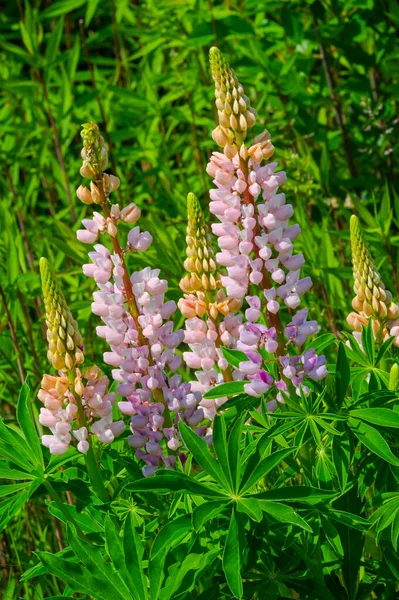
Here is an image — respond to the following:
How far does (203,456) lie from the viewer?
1656mm

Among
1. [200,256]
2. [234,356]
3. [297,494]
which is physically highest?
[200,256]

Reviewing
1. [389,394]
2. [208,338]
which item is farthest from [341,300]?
[389,394]

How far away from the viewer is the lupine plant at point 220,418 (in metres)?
1.70

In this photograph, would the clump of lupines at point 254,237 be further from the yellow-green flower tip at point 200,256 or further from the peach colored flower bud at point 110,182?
the peach colored flower bud at point 110,182

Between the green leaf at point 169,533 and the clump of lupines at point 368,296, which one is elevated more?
the clump of lupines at point 368,296

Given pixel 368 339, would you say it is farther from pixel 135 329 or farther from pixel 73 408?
pixel 73 408

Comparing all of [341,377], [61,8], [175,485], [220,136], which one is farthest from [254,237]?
[61,8]

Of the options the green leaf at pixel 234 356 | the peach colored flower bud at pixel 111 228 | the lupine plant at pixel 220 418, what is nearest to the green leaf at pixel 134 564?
the lupine plant at pixel 220 418

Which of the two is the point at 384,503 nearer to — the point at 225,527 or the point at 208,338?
the point at 225,527

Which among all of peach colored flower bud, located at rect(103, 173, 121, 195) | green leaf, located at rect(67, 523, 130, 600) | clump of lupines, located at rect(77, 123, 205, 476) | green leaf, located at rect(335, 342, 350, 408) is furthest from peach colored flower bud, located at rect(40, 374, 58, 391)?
green leaf, located at rect(335, 342, 350, 408)

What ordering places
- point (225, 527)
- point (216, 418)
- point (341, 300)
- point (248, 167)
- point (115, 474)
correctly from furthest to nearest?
point (341, 300)
point (115, 474)
point (248, 167)
point (225, 527)
point (216, 418)

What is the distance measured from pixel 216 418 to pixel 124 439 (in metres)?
0.49

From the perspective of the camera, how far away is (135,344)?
1960 mm

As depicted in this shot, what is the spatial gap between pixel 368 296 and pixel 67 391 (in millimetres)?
722
